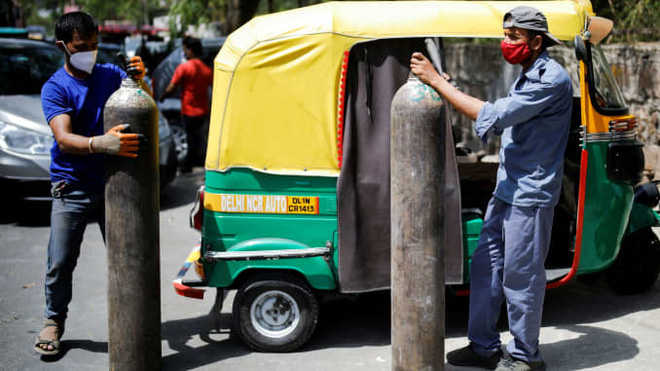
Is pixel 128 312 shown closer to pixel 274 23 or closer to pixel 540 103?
pixel 274 23

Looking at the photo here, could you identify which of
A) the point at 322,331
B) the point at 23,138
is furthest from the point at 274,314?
the point at 23,138

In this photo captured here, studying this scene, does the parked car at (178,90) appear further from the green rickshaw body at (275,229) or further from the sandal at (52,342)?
the green rickshaw body at (275,229)

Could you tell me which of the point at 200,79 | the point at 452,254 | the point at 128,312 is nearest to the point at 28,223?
the point at 200,79

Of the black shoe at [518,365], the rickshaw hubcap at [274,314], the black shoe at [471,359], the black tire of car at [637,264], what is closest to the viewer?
the black shoe at [518,365]

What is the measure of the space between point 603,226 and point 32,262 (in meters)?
4.89

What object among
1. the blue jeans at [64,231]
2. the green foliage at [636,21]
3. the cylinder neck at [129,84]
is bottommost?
the blue jeans at [64,231]

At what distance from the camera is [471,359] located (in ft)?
15.0

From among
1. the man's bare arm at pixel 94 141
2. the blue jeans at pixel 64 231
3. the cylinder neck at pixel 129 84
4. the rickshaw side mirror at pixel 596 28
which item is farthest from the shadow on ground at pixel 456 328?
the rickshaw side mirror at pixel 596 28

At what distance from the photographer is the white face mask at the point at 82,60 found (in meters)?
4.67

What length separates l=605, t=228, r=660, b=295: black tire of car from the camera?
564cm

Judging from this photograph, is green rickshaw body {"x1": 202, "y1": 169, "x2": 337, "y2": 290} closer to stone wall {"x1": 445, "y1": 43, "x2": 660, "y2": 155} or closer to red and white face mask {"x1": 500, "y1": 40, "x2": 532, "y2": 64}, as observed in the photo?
red and white face mask {"x1": 500, "y1": 40, "x2": 532, "y2": 64}

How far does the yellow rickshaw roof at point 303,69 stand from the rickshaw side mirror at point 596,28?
0.07m

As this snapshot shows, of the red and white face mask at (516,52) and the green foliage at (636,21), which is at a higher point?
the green foliage at (636,21)

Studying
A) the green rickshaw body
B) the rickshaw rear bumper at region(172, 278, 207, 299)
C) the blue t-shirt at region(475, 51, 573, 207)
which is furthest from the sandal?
the blue t-shirt at region(475, 51, 573, 207)
